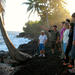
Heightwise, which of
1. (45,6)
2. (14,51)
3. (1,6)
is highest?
(45,6)

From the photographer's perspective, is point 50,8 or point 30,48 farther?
point 50,8

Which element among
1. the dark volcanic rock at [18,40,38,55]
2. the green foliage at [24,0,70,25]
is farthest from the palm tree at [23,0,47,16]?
the dark volcanic rock at [18,40,38,55]

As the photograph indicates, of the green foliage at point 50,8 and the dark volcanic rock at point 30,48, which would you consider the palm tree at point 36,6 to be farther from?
the dark volcanic rock at point 30,48

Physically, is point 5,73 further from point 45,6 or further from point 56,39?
point 45,6

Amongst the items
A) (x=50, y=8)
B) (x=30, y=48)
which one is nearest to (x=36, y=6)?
(x=50, y=8)

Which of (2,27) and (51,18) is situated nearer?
(2,27)

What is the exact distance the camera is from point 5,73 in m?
4.36

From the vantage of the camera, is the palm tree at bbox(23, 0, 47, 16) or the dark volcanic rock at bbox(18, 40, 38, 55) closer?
the dark volcanic rock at bbox(18, 40, 38, 55)

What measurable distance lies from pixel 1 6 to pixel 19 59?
293cm

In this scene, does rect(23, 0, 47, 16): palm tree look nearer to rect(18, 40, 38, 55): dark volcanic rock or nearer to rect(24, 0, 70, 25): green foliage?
rect(24, 0, 70, 25): green foliage

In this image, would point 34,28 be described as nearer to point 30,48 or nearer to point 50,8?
point 50,8

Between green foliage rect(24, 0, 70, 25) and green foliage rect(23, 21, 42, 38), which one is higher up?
green foliage rect(24, 0, 70, 25)

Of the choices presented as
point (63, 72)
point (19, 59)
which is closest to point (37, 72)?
point (63, 72)

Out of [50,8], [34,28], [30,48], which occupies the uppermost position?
[50,8]
